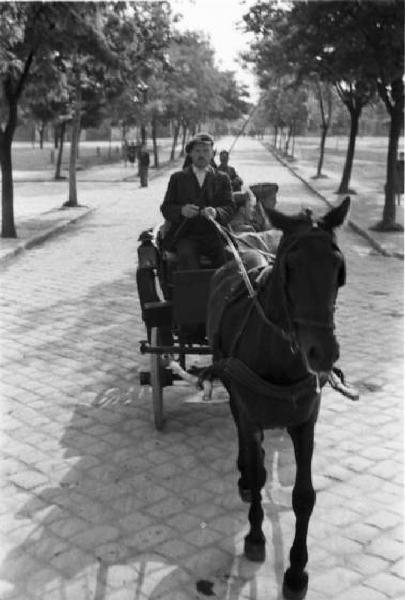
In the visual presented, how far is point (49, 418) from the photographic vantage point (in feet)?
19.2

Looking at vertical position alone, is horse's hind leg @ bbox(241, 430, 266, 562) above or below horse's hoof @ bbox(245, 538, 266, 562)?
above

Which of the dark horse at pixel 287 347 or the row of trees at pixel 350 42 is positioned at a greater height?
the row of trees at pixel 350 42

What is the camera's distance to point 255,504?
3.94 meters

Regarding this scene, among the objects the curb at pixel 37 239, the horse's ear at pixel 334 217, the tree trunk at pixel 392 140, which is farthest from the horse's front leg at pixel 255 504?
the tree trunk at pixel 392 140

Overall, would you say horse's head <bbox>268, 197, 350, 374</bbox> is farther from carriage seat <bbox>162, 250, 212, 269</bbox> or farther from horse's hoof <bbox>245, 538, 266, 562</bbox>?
carriage seat <bbox>162, 250, 212, 269</bbox>

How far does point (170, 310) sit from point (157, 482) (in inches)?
59.4

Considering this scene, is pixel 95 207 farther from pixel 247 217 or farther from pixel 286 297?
pixel 286 297

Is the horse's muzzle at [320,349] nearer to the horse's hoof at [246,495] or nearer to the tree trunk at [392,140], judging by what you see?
the horse's hoof at [246,495]

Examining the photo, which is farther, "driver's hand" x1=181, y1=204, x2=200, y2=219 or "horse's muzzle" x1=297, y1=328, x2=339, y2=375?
"driver's hand" x1=181, y1=204, x2=200, y2=219

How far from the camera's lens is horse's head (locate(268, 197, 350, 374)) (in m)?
2.79

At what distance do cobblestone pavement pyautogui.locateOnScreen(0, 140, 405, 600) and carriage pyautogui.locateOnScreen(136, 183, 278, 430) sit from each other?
468 mm

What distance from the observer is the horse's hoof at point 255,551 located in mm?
3846

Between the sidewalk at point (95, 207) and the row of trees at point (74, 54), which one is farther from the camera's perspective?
the sidewalk at point (95, 207)

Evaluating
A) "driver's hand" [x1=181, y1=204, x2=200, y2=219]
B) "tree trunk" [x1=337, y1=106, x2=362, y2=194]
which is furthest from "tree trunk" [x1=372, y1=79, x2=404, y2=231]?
"driver's hand" [x1=181, y1=204, x2=200, y2=219]
